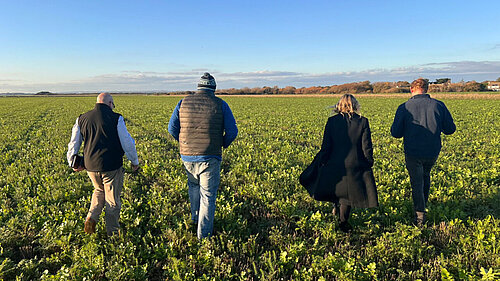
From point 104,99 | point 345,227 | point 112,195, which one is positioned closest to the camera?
point 104,99

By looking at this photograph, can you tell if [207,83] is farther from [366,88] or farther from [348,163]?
[366,88]

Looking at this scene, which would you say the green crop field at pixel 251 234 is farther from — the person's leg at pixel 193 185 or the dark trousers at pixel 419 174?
the dark trousers at pixel 419 174

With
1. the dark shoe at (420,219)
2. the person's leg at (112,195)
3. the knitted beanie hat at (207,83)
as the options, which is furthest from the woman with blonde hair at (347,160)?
the person's leg at (112,195)

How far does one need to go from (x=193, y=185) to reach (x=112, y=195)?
130 cm

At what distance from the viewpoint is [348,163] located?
4457 mm

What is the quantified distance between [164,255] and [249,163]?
521cm

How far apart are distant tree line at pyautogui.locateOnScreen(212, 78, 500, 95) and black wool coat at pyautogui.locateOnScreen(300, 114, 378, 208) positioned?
336 ft

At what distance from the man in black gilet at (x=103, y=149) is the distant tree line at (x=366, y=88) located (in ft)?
343

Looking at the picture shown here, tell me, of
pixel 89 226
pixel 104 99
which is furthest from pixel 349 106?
pixel 89 226

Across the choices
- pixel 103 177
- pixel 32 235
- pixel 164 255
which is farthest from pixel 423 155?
pixel 32 235

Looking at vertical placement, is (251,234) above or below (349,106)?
below

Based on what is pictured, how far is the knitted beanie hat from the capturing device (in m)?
4.14

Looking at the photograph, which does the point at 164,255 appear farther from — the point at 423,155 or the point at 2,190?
the point at 2,190

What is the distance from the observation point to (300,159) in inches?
397
